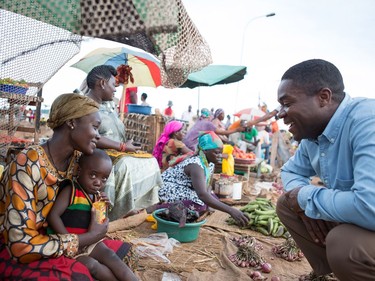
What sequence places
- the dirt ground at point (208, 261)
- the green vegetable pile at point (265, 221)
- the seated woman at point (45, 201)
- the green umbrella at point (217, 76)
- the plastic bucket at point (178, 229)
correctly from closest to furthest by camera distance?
1. the seated woman at point (45, 201)
2. the dirt ground at point (208, 261)
3. the plastic bucket at point (178, 229)
4. the green vegetable pile at point (265, 221)
5. the green umbrella at point (217, 76)

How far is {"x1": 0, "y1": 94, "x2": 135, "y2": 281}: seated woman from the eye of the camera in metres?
1.60

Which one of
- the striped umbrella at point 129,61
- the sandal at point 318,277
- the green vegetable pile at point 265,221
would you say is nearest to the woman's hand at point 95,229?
the sandal at point 318,277

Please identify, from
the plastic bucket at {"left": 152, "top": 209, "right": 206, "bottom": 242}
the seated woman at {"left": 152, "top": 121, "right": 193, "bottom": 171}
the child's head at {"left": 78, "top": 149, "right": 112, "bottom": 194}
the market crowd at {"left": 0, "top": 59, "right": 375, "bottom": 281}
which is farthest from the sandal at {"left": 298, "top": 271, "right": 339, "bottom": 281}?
the seated woman at {"left": 152, "top": 121, "right": 193, "bottom": 171}

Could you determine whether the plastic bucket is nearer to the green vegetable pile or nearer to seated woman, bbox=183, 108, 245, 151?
the green vegetable pile

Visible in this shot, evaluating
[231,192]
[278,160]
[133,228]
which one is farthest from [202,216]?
[278,160]

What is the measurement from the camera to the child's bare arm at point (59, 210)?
1799 mm

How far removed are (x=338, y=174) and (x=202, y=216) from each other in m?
1.90

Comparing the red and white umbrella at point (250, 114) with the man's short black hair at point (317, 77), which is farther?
the red and white umbrella at point (250, 114)

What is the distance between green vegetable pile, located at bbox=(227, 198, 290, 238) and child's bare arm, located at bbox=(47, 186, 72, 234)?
2556 mm

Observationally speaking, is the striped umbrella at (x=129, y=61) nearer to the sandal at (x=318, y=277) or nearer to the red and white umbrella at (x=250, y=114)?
the sandal at (x=318, y=277)

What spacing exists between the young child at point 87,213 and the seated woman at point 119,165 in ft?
2.05

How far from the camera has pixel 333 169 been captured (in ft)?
6.84

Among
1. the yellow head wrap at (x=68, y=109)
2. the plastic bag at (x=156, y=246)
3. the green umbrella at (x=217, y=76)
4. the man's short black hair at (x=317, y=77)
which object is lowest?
the plastic bag at (x=156, y=246)

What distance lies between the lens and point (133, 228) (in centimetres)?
385
